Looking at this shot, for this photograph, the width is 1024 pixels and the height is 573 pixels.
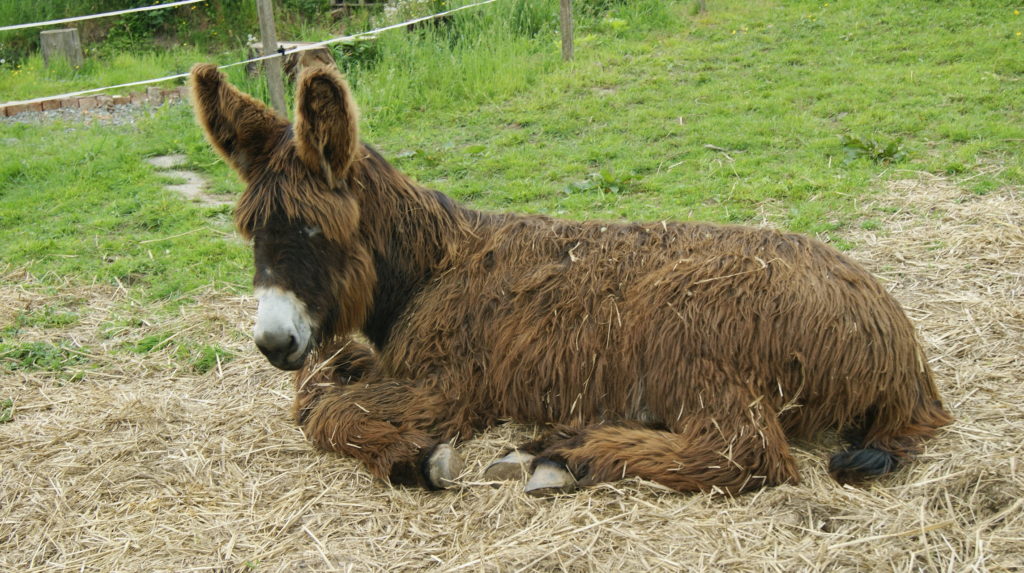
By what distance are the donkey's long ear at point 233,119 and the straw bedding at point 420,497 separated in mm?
1466

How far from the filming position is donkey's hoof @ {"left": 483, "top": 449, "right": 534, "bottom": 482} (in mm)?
3613

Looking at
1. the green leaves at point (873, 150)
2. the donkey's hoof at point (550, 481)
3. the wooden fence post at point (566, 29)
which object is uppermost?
the wooden fence post at point (566, 29)

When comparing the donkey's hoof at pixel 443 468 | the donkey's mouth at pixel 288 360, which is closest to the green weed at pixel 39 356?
the donkey's mouth at pixel 288 360

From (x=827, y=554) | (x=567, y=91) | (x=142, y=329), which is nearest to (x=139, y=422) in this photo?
(x=142, y=329)

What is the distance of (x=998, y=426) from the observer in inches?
146

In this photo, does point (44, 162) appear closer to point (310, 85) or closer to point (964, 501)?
point (310, 85)

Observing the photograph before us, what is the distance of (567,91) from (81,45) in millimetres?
10007

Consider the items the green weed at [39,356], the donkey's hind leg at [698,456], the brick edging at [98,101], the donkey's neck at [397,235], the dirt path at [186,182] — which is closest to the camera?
the donkey's hind leg at [698,456]

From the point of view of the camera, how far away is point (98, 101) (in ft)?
39.4

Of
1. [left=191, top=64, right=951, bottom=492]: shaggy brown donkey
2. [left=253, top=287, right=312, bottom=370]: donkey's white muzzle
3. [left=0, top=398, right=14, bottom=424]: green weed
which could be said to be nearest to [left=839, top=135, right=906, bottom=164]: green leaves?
[left=191, top=64, right=951, bottom=492]: shaggy brown donkey

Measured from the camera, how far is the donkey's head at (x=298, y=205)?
11.7 feet

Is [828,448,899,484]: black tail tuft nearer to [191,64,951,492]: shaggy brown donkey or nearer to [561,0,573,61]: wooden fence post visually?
[191,64,951,492]: shaggy brown donkey

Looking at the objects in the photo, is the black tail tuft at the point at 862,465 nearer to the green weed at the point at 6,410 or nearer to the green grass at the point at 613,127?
the green grass at the point at 613,127

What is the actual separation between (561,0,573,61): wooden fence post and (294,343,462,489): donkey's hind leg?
8.26m
